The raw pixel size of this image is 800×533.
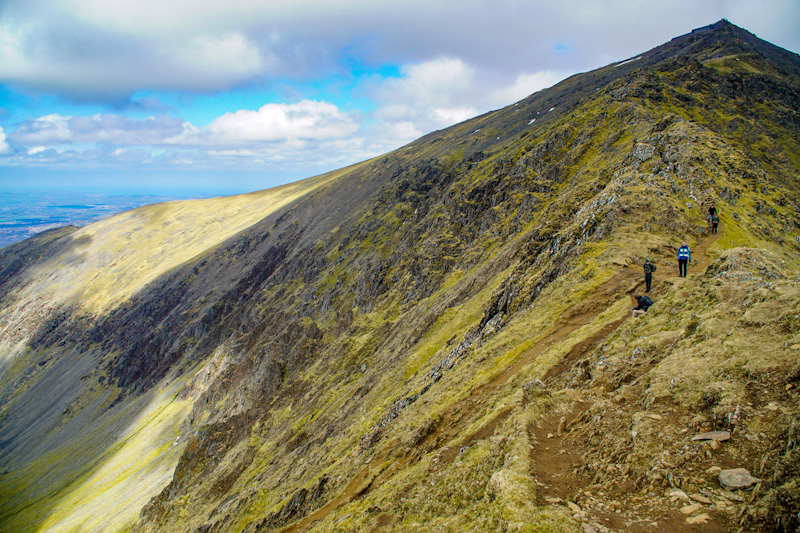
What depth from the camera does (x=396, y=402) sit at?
40625 mm

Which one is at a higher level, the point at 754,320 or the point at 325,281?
the point at 754,320

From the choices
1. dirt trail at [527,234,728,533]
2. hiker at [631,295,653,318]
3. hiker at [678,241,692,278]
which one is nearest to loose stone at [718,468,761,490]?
dirt trail at [527,234,728,533]

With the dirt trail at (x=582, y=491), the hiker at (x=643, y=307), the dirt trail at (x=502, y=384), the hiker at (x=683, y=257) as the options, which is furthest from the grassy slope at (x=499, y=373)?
the hiker at (x=683, y=257)

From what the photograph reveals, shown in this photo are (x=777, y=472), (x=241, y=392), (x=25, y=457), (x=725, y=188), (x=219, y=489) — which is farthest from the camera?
(x=25, y=457)

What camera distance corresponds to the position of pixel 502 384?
25.3 meters

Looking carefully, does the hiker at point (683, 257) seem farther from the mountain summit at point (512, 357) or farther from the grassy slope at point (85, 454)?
the grassy slope at point (85, 454)

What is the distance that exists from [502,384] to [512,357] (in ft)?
11.8

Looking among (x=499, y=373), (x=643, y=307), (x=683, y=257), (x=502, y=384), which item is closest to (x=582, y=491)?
(x=502, y=384)

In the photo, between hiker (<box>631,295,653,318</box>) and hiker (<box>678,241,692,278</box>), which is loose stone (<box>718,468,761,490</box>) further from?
hiker (<box>678,241,692,278</box>)

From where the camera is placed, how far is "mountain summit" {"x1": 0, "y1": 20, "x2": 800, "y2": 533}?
43.4 feet

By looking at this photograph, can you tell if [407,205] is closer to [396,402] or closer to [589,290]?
[396,402]

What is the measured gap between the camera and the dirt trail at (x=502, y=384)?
21.4 m

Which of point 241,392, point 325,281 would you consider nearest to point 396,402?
point 241,392

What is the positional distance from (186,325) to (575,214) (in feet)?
508
